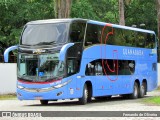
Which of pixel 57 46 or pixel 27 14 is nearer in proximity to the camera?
pixel 57 46

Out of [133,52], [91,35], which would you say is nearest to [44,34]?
[91,35]

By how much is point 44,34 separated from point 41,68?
1581 millimetres

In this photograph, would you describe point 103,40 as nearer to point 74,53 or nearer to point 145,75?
point 74,53

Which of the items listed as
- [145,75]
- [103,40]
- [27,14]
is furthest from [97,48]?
[27,14]

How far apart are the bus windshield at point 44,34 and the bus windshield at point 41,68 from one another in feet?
2.11

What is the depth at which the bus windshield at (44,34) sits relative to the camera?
22797 millimetres

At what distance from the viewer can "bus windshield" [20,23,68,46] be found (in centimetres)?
2280

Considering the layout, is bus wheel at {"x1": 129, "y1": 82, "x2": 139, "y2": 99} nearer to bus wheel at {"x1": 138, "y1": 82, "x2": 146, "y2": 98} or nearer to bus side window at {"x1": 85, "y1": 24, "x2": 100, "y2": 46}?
bus wheel at {"x1": 138, "y1": 82, "x2": 146, "y2": 98}

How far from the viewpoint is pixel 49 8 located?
151 feet

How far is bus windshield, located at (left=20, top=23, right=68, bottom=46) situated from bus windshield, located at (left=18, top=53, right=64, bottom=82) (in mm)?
644

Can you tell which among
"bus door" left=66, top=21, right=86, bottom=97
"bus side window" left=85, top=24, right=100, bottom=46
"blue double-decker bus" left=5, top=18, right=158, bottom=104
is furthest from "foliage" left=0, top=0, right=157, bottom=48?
"bus door" left=66, top=21, right=86, bottom=97

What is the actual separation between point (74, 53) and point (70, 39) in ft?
2.35

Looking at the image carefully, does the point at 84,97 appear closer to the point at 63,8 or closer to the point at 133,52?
the point at 133,52

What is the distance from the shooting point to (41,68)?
22812 millimetres
